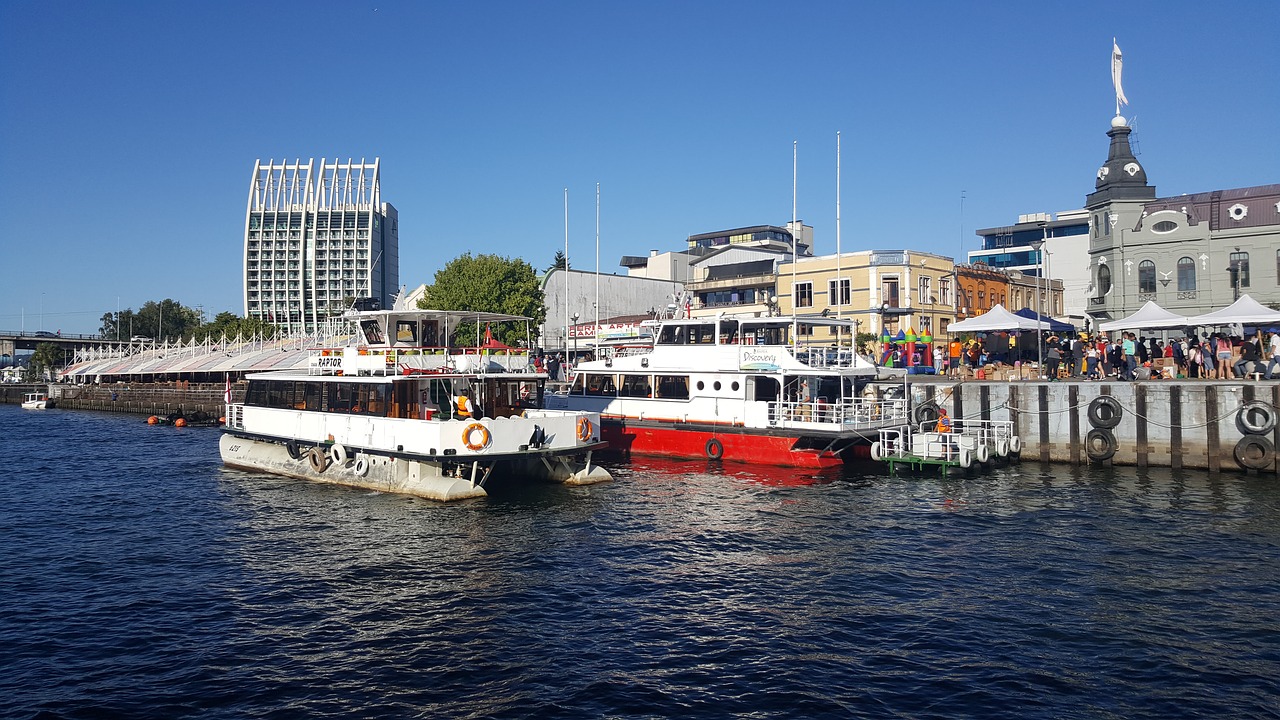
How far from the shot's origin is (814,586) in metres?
16.5

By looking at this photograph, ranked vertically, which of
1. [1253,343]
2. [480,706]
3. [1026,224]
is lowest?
[480,706]

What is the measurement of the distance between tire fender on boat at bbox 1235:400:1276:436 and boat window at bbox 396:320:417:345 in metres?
29.4

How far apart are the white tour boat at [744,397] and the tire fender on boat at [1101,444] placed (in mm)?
6960

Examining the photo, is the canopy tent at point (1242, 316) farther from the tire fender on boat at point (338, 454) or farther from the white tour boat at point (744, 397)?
the tire fender on boat at point (338, 454)

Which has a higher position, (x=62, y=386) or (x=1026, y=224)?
(x=1026, y=224)

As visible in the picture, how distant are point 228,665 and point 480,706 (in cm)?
450

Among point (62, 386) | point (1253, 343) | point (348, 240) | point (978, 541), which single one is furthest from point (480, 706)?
point (348, 240)

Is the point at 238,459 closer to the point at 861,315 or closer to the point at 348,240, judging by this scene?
the point at 861,315

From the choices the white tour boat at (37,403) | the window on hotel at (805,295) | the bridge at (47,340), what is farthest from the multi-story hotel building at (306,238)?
the window on hotel at (805,295)

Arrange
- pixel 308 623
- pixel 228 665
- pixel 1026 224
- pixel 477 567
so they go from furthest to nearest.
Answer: pixel 1026 224
pixel 477 567
pixel 308 623
pixel 228 665

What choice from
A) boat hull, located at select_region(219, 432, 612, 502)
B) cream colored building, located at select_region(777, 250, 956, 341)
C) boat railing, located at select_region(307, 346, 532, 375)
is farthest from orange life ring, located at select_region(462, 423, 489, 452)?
cream colored building, located at select_region(777, 250, 956, 341)

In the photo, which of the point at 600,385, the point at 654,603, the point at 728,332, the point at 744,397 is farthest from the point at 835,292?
the point at 654,603

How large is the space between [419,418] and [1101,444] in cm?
2496

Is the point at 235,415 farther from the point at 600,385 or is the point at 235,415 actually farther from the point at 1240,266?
the point at 1240,266
